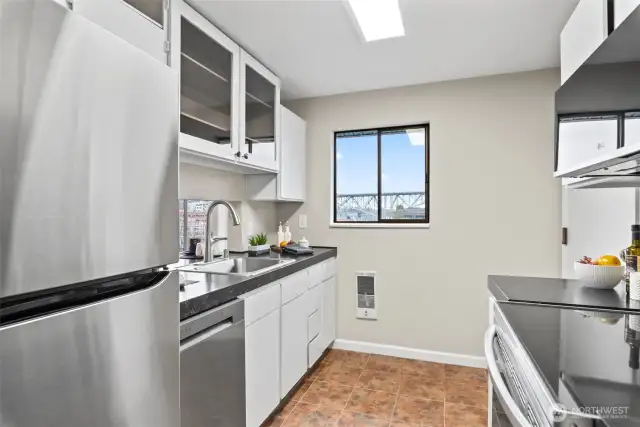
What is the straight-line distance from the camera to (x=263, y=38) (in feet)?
7.22

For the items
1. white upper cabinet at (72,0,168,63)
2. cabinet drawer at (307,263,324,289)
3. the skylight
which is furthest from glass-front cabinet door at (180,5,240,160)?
cabinet drawer at (307,263,324,289)

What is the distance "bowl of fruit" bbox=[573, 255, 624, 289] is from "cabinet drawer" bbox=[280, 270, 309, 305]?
154cm

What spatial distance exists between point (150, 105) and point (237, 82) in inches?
56.0

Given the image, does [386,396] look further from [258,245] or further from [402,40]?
[402,40]

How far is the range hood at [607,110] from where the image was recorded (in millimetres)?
1020

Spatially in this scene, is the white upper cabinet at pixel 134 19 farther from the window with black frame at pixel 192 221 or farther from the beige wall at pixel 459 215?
the beige wall at pixel 459 215

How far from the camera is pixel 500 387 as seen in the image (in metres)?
0.93

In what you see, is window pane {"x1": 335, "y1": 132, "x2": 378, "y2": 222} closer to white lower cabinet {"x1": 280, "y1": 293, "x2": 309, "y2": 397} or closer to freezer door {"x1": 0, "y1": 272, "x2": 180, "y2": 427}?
white lower cabinet {"x1": 280, "y1": 293, "x2": 309, "y2": 397}

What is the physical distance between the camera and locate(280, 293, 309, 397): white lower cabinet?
216 cm

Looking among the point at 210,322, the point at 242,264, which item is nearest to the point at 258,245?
the point at 242,264

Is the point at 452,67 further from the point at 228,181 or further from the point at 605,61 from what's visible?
the point at 228,181

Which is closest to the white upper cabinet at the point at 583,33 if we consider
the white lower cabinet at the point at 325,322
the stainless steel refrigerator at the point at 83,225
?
the stainless steel refrigerator at the point at 83,225

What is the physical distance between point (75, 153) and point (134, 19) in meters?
0.79

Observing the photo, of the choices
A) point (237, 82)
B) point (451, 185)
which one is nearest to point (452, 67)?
point (451, 185)
